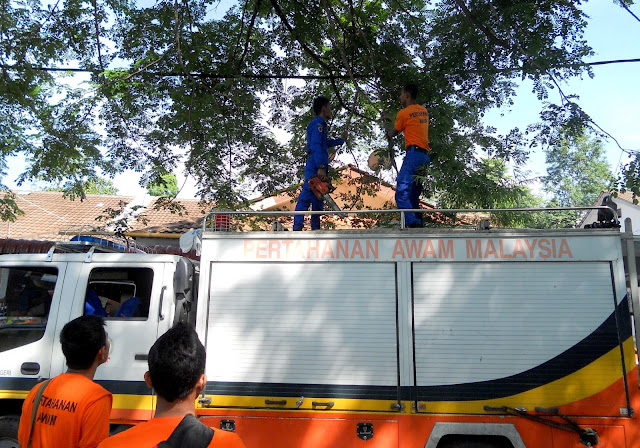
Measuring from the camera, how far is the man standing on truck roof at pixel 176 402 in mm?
1646

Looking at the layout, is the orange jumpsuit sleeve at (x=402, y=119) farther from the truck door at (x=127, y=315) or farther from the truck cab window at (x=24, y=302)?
the truck cab window at (x=24, y=302)

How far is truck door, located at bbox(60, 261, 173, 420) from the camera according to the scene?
4.47 meters

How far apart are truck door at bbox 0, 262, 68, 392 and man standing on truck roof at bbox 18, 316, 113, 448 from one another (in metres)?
2.36

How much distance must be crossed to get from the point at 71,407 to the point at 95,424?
14 centimetres

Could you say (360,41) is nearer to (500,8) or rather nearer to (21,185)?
(500,8)

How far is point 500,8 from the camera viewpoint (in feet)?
24.6

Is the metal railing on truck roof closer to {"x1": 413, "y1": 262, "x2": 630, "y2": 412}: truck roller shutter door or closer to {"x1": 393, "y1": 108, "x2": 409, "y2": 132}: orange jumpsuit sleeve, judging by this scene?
{"x1": 413, "y1": 262, "x2": 630, "y2": 412}: truck roller shutter door

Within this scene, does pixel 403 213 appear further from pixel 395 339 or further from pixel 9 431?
pixel 9 431

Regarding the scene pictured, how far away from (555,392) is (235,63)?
7756 mm

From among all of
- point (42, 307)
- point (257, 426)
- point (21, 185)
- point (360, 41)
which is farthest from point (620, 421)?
point (21, 185)

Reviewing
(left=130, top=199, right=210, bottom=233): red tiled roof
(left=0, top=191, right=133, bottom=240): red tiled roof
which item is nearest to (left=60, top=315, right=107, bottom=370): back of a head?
(left=130, top=199, right=210, bottom=233): red tiled roof

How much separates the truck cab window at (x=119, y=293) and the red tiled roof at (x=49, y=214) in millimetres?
12177

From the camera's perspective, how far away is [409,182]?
5910 millimetres

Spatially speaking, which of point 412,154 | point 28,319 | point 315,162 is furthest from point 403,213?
point 28,319
